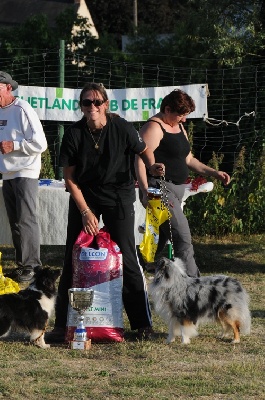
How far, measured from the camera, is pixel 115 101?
1031 centimetres

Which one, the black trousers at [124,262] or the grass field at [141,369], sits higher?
the black trousers at [124,262]

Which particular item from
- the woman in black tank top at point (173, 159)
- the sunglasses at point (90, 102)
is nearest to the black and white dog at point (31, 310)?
the woman in black tank top at point (173, 159)

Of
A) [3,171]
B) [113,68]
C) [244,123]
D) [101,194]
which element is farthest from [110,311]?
[113,68]

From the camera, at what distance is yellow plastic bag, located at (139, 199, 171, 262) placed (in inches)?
266

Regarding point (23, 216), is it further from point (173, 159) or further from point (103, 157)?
point (103, 157)

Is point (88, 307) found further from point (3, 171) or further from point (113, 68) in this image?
point (113, 68)

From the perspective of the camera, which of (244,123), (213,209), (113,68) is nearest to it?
(213,209)

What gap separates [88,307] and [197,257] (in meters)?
4.14

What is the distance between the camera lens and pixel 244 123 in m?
12.6

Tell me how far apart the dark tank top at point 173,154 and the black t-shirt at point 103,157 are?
0.88 m

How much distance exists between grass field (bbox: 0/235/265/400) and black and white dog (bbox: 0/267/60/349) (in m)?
0.11

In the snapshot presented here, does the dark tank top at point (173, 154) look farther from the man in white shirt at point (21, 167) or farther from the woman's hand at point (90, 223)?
the man in white shirt at point (21, 167)

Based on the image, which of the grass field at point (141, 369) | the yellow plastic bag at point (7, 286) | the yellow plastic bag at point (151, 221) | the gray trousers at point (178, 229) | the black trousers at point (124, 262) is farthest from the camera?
the gray trousers at point (178, 229)

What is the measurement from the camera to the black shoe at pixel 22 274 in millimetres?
8094
